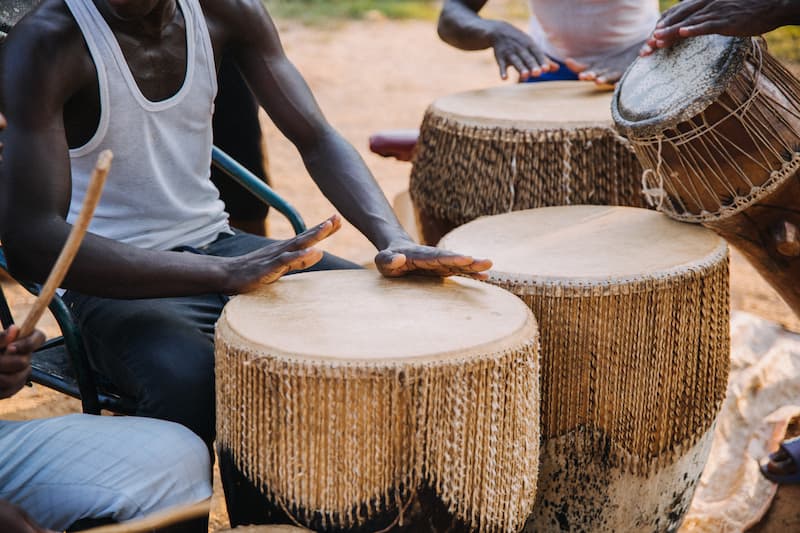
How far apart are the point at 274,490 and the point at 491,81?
610 cm

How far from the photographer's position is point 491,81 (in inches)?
293

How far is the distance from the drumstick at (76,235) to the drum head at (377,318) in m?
0.36

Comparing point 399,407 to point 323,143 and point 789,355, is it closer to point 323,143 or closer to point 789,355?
point 323,143

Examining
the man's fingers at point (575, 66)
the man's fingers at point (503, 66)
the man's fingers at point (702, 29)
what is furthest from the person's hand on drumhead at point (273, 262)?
the man's fingers at point (575, 66)

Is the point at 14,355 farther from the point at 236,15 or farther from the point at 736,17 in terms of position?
the point at 736,17

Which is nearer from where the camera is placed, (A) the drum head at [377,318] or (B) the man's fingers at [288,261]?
(A) the drum head at [377,318]

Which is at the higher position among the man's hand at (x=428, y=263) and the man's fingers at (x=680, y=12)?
the man's fingers at (x=680, y=12)

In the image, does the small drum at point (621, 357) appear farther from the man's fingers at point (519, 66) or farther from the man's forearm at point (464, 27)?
the man's forearm at point (464, 27)

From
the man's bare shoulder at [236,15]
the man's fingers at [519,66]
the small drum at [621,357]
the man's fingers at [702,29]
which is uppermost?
the man's bare shoulder at [236,15]

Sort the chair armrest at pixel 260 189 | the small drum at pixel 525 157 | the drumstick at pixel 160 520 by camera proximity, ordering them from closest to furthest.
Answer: the drumstick at pixel 160 520 < the chair armrest at pixel 260 189 < the small drum at pixel 525 157

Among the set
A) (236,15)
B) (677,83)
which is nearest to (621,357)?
(677,83)

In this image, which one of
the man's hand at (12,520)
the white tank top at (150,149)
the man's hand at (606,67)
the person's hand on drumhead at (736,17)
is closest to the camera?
the man's hand at (12,520)

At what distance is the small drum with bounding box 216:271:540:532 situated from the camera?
1.56 metres

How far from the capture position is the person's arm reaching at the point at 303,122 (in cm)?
213
